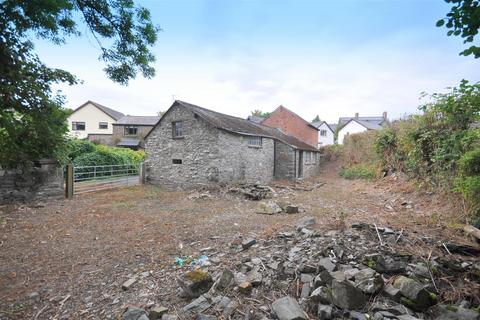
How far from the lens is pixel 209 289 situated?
3379 millimetres

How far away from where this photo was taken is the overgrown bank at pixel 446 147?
5719mm

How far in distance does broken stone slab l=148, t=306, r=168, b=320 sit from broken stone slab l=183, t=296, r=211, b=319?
0.24 meters

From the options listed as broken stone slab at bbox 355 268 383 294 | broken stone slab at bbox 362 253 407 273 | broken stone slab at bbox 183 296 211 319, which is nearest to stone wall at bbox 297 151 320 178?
broken stone slab at bbox 362 253 407 273

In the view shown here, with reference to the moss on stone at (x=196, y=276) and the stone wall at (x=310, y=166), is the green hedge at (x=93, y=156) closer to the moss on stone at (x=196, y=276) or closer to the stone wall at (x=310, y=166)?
the stone wall at (x=310, y=166)

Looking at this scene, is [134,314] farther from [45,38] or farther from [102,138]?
[102,138]

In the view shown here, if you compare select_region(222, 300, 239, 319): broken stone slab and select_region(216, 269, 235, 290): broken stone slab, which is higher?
select_region(216, 269, 235, 290): broken stone slab

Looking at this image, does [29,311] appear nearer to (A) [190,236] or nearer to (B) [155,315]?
(B) [155,315]

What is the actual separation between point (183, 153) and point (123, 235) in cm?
837

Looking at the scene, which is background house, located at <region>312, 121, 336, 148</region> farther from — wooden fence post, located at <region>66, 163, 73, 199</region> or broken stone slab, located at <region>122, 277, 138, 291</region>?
broken stone slab, located at <region>122, 277, 138, 291</region>

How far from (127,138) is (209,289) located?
112ft

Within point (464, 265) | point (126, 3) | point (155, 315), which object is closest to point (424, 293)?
point (464, 265)

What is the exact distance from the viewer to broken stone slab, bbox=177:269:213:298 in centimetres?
329

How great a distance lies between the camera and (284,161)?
17844mm

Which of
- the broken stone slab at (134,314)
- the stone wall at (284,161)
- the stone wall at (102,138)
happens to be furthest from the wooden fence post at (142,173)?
the stone wall at (102,138)
